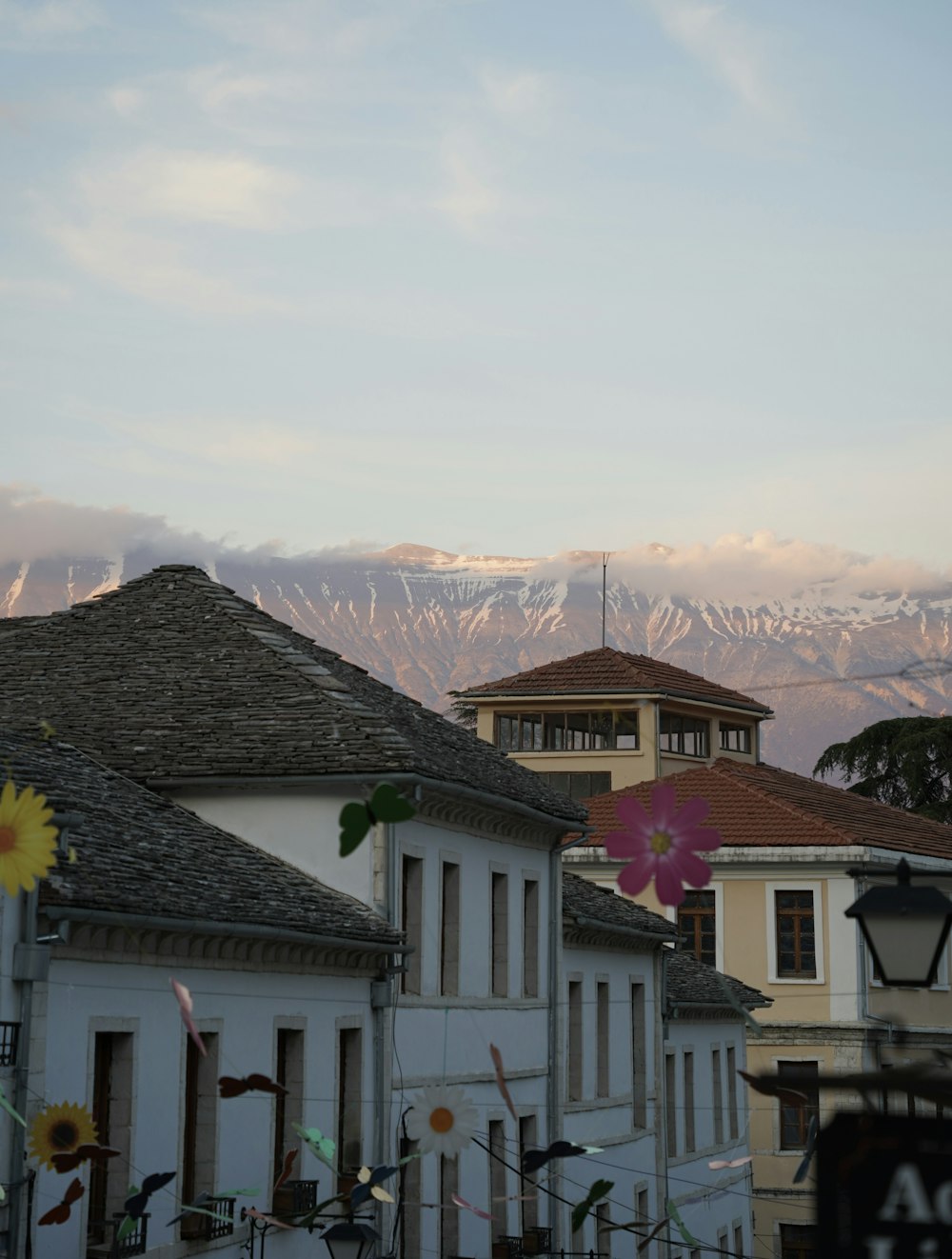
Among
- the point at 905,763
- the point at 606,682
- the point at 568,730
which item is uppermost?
the point at 606,682

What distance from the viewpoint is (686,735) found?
247ft

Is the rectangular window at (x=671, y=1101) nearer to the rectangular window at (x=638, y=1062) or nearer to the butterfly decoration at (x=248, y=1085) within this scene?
the rectangular window at (x=638, y=1062)

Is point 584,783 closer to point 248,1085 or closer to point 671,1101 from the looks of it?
point 671,1101

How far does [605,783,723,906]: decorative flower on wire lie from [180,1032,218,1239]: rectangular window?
46.2 ft

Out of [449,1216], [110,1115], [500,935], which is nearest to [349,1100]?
[449,1216]

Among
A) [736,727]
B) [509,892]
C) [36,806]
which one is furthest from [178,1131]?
[736,727]

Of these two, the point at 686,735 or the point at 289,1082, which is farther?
the point at 686,735

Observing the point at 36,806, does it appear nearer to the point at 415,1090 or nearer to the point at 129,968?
the point at 129,968

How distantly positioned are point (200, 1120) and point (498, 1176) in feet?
33.2

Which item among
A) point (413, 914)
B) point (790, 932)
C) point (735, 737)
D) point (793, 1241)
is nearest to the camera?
point (413, 914)

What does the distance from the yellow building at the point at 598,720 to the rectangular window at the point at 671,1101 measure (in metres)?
31.8

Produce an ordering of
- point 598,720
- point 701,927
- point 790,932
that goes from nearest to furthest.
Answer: point 790,932
point 701,927
point 598,720

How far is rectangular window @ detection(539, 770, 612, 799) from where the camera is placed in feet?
230

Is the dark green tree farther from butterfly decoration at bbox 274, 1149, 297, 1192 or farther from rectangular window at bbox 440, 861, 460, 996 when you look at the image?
butterfly decoration at bbox 274, 1149, 297, 1192
